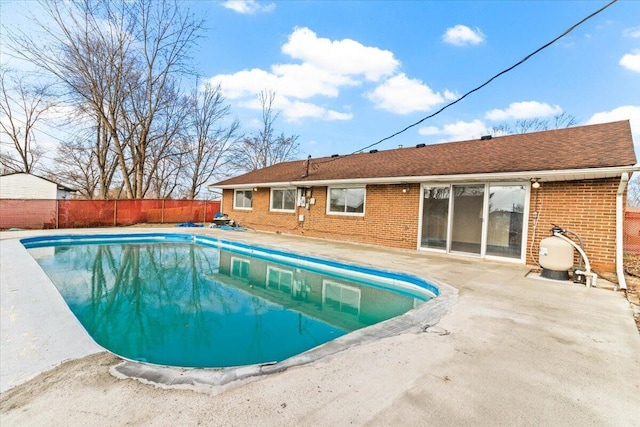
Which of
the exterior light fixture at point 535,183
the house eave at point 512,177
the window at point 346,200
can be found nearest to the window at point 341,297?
the house eave at point 512,177

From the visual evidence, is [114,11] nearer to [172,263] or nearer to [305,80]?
[305,80]

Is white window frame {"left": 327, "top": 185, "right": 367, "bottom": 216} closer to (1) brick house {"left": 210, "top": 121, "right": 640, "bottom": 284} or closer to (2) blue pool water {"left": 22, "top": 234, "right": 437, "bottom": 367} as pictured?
(1) brick house {"left": 210, "top": 121, "right": 640, "bottom": 284}

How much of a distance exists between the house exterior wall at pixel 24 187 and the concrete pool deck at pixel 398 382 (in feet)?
76.6

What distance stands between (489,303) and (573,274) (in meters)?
3.02

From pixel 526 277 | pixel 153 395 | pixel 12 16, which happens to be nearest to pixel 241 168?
pixel 12 16

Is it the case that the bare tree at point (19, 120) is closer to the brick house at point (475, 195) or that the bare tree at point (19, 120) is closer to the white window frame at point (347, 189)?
the brick house at point (475, 195)

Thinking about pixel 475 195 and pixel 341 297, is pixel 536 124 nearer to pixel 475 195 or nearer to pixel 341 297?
pixel 475 195

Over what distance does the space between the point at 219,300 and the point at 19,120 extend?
31295mm

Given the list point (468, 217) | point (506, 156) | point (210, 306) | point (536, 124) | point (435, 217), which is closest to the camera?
point (210, 306)

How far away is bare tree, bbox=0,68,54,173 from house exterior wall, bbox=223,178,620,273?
18.7m

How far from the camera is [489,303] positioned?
4.12 meters

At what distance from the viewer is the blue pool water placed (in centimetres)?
357

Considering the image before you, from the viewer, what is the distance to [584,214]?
6.32 m

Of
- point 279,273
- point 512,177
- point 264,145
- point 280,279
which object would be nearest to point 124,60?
point 264,145
